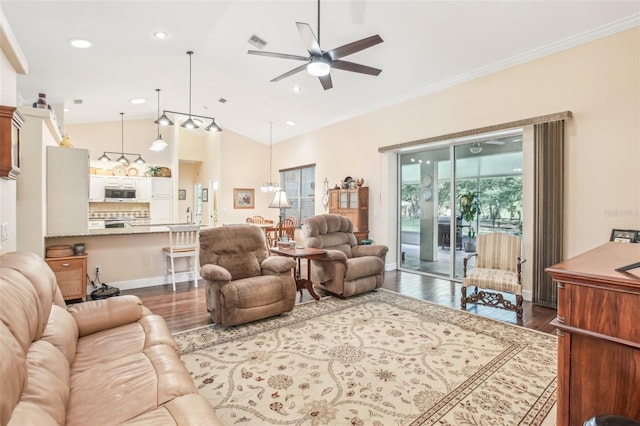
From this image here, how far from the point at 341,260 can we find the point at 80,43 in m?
4.27

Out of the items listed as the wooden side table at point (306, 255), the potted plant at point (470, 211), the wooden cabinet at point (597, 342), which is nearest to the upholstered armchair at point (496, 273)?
the potted plant at point (470, 211)

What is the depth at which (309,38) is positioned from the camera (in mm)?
2924

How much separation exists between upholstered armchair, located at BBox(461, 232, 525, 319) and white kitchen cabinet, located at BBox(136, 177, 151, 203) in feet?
28.1

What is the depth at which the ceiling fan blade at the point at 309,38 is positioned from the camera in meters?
2.79

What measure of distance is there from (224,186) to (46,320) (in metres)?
8.07

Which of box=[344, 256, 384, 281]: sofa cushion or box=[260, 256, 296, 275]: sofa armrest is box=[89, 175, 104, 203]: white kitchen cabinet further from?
box=[344, 256, 384, 281]: sofa cushion

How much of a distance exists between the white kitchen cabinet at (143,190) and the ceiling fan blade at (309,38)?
307 inches

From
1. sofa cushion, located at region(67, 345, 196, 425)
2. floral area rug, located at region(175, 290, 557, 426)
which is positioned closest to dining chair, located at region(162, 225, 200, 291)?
floral area rug, located at region(175, 290, 557, 426)

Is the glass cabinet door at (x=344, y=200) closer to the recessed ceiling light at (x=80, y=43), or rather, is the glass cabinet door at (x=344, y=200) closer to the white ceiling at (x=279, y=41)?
the white ceiling at (x=279, y=41)

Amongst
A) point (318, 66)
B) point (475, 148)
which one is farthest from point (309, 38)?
point (475, 148)

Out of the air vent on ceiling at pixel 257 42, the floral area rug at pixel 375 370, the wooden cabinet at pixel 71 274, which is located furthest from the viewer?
the air vent on ceiling at pixel 257 42

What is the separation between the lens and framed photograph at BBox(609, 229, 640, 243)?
3.35 meters

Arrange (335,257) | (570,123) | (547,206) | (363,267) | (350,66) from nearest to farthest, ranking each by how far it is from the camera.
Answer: (350,66), (570,123), (547,206), (335,257), (363,267)

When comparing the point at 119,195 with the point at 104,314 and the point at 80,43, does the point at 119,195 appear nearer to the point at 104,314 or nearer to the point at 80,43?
the point at 80,43
